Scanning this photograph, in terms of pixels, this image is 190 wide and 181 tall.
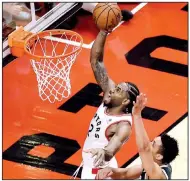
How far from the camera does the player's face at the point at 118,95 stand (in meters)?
5.97

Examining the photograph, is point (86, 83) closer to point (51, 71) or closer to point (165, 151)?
point (51, 71)

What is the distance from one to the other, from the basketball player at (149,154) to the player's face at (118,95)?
14.1 inches

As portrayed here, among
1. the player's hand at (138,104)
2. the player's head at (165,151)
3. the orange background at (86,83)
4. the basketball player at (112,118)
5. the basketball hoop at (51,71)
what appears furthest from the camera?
the basketball hoop at (51,71)

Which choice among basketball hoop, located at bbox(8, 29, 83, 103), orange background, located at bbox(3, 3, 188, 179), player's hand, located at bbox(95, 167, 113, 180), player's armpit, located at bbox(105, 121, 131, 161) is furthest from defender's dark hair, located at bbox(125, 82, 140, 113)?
basketball hoop, located at bbox(8, 29, 83, 103)

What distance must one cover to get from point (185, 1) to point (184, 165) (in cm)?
306

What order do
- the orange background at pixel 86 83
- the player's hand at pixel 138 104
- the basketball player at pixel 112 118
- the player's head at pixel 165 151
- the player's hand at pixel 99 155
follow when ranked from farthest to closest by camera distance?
the orange background at pixel 86 83
the basketball player at pixel 112 118
the player's head at pixel 165 151
the player's hand at pixel 138 104
the player's hand at pixel 99 155

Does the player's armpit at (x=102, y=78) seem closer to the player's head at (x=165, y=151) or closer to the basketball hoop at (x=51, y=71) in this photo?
the player's head at (x=165, y=151)

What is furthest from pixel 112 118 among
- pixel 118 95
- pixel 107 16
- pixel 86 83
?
pixel 86 83

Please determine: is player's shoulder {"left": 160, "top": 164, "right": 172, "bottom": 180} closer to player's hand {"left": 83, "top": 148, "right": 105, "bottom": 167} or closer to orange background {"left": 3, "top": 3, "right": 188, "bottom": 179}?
player's hand {"left": 83, "top": 148, "right": 105, "bottom": 167}

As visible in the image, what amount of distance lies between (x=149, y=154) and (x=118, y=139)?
11.2 inches

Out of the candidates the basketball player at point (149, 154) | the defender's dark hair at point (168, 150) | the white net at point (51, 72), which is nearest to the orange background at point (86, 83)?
the white net at point (51, 72)

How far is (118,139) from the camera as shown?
19.0 ft

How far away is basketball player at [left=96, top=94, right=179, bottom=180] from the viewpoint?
561cm

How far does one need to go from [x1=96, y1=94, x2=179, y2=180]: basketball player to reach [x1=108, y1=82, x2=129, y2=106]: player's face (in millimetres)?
357
